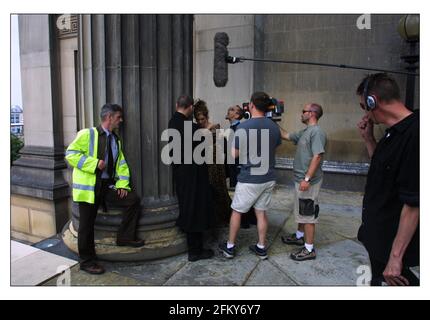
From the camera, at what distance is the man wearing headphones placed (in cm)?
185

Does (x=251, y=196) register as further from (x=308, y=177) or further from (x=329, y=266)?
(x=329, y=266)

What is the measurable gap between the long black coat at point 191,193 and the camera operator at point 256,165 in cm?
36

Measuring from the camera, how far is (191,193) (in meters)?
3.56

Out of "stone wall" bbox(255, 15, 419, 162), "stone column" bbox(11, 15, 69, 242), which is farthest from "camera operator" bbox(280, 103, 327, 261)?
"stone column" bbox(11, 15, 69, 242)

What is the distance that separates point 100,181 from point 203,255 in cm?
142

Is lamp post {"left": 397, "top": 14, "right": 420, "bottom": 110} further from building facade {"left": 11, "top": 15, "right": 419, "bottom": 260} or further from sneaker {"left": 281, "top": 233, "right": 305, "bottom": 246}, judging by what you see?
sneaker {"left": 281, "top": 233, "right": 305, "bottom": 246}

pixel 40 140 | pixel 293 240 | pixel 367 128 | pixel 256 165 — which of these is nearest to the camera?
pixel 367 128

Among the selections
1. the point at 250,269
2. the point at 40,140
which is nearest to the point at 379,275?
the point at 250,269

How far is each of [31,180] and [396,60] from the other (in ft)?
24.8

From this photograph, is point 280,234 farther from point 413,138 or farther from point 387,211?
point 413,138

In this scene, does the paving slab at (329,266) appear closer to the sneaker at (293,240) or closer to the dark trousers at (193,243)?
the sneaker at (293,240)

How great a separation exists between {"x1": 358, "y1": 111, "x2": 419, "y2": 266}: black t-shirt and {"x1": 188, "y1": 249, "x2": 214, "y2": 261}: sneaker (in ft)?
6.15

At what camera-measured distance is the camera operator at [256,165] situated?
11.6 ft

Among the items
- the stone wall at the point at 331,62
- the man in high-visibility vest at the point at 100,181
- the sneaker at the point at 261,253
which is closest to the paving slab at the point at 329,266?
the sneaker at the point at 261,253
